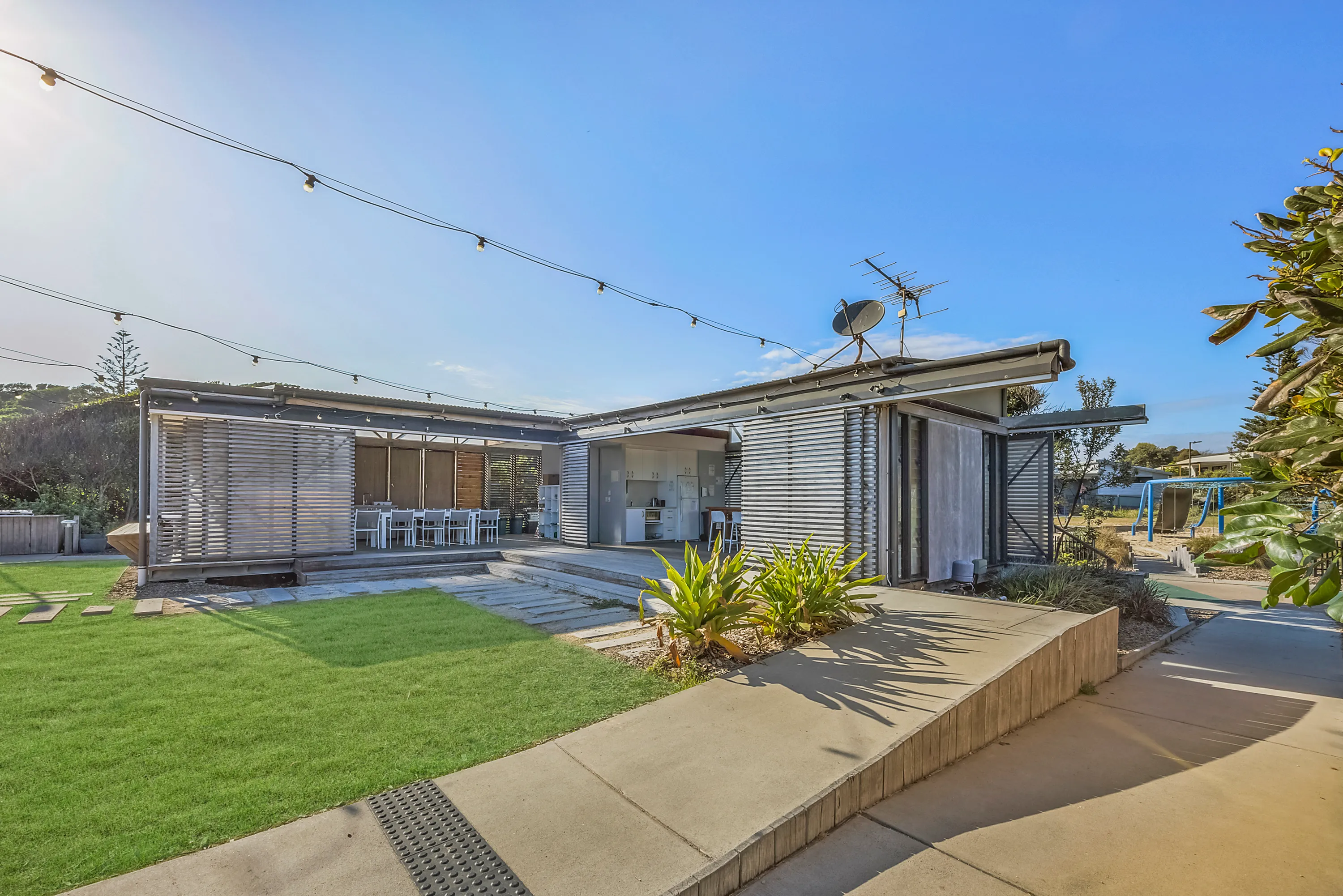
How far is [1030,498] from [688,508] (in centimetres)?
709

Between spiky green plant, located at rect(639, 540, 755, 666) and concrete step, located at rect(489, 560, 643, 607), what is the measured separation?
254 cm

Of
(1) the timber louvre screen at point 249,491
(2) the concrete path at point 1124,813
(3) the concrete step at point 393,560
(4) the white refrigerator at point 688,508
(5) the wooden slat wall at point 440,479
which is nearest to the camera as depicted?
(2) the concrete path at point 1124,813

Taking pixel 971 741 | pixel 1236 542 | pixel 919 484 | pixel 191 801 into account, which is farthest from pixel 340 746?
pixel 919 484

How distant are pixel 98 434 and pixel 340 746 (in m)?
21.4

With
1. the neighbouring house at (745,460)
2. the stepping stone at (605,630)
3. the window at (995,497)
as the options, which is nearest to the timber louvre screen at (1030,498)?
the neighbouring house at (745,460)

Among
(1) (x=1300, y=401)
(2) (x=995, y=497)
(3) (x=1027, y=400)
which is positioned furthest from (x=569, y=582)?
(3) (x=1027, y=400)

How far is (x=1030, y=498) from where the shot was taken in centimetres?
1060

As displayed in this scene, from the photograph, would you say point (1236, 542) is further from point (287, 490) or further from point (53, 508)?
point (53, 508)

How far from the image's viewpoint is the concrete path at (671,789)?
2318 mm

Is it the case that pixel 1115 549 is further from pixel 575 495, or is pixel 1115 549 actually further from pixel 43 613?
pixel 43 613

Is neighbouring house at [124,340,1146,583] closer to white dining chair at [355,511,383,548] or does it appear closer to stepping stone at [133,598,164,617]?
stepping stone at [133,598,164,617]

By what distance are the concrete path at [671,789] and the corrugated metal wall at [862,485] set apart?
275 centimetres

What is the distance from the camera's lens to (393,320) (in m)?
13.0

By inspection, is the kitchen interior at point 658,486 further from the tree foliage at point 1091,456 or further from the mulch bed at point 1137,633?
the tree foliage at point 1091,456
